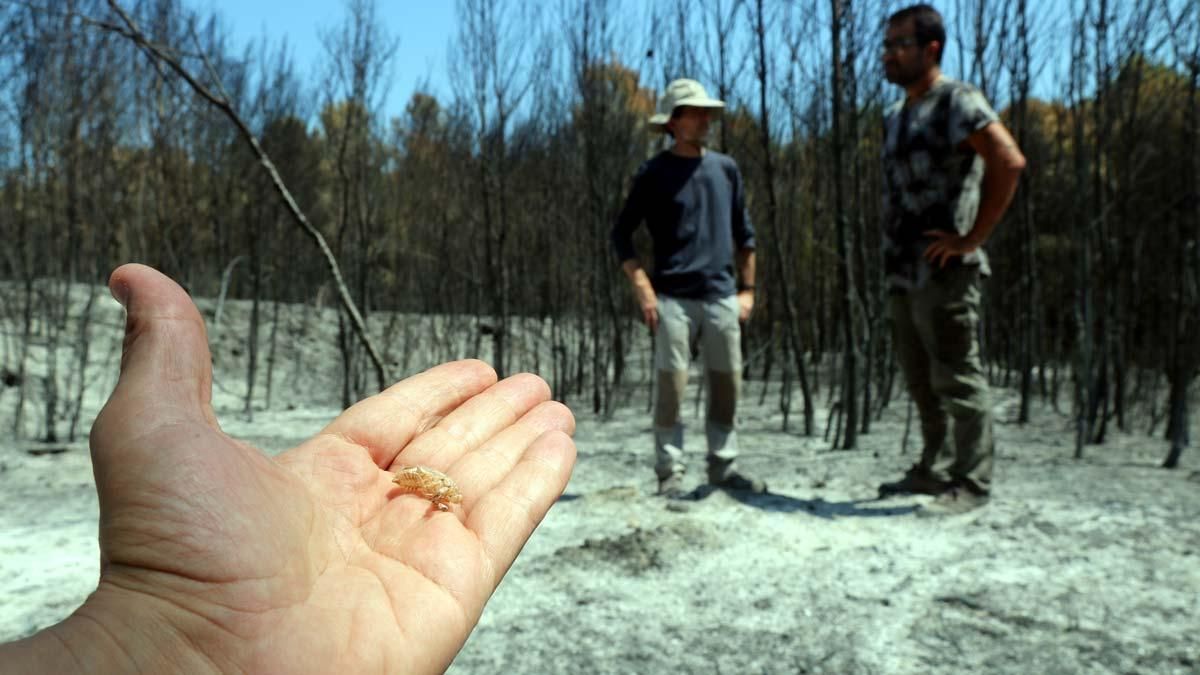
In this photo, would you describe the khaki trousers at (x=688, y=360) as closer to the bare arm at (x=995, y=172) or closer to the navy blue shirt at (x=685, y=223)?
the navy blue shirt at (x=685, y=223)

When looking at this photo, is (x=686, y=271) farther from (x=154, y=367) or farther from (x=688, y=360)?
(x=154, y=367)

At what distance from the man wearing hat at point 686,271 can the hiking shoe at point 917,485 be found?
2.09 feet

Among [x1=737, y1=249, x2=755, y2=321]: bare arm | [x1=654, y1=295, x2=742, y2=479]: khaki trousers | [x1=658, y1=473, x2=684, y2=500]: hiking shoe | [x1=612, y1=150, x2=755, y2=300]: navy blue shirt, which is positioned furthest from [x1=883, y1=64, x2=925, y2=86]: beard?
[x1=658, y1=473, x2=684, y2=500]: hiking shoe

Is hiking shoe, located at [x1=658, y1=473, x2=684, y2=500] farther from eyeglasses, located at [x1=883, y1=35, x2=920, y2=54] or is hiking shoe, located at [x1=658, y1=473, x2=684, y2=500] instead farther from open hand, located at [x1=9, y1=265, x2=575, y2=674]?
open hand, located at [x1=9, y1=265, x2=575, y2=674]

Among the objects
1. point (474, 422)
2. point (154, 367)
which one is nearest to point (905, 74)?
point (474, 422)

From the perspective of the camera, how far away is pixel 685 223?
3.34 meters

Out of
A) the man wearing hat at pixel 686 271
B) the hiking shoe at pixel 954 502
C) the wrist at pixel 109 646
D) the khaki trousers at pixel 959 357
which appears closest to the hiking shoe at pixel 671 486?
the man wearing hat at pixel 686 271

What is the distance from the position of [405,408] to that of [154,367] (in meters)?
0.61

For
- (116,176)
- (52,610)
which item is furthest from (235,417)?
(52,610)

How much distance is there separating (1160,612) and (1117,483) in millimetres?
1722

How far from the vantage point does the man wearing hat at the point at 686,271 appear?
334 centimetres

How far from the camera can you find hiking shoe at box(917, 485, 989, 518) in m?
3.14

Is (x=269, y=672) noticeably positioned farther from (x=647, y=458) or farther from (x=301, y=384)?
(x=301, y=384)

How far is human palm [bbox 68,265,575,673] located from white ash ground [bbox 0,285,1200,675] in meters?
0.95
